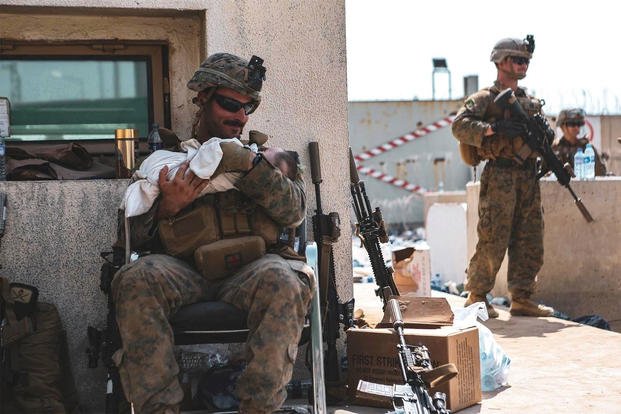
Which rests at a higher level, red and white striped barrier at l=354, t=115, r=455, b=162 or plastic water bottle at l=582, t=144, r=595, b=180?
red and white striped barrier at l=354, t=115, r=455, b=162

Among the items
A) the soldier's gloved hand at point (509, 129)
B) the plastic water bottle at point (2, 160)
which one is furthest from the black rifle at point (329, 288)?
the soldier's gloved hand at point (509, 129)

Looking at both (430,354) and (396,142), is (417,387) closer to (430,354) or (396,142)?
(430,354)

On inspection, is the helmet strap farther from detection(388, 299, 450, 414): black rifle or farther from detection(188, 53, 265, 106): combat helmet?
detection(388, 299, 450, 414): black rifle

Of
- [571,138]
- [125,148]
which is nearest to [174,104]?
[125,148]

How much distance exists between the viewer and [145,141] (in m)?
4.85

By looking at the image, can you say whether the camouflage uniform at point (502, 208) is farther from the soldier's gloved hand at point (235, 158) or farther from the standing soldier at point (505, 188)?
the soldier's gloved hand at point (235, 158)

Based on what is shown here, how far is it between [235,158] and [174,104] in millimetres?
1451

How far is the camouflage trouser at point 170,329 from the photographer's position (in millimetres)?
3123

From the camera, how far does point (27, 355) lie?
12.8 ft

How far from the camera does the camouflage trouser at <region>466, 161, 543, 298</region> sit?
6762mm

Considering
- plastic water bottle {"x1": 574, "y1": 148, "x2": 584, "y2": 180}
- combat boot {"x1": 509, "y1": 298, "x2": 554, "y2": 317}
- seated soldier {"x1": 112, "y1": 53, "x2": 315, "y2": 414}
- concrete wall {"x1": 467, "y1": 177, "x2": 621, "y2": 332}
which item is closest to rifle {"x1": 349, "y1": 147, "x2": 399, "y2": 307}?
seated soldier {"x1": 112, "y1": 53, "x2": 315, "y2": 414}

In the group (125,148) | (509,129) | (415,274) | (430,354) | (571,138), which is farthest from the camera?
(571,138)

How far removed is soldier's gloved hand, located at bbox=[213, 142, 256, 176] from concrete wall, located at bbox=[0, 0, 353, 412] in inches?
39.8

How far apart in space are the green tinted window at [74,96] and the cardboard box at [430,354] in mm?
1718
